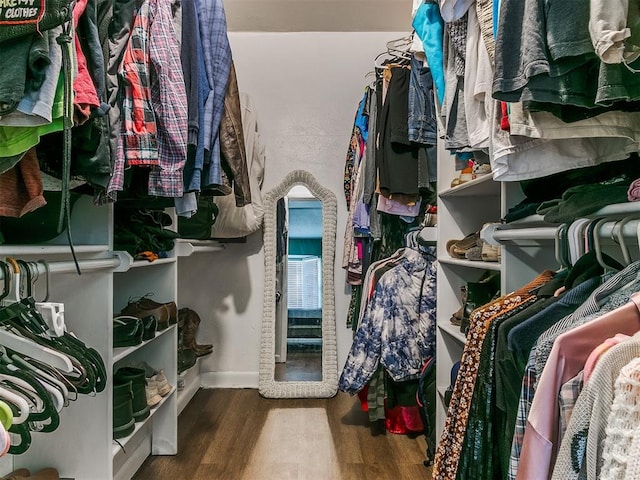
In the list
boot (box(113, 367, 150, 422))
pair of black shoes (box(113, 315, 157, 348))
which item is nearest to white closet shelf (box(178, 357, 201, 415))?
boot (box(113, 367, 150, 422))

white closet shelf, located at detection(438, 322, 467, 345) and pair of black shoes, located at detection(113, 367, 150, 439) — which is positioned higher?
white closet shelf, located at detection(438, 322, 467, 345)

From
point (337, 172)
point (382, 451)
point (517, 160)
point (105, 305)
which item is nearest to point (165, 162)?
point (105, 305)

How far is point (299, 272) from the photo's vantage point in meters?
3.20

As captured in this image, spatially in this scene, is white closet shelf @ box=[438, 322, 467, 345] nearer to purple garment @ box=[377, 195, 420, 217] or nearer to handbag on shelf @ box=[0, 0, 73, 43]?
purple garment @ box=[377, 195, 420, 217]

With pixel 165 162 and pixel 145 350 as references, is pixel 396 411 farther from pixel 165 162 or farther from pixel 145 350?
pixel 165 162

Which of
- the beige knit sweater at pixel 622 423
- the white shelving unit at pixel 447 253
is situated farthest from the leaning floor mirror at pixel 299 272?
the beige knit sweater at pixel 622 423

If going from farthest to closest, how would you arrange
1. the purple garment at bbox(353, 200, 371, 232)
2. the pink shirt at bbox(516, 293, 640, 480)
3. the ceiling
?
the ceiling
the purple garment at bbox(353, 200, 371, 232)
the pink shirt at bbox(516, 293, 640, 480)

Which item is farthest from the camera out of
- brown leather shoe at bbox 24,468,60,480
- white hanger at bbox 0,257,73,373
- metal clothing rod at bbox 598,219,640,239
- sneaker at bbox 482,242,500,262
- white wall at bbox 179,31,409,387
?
white wall at bbox 179,31,409,387

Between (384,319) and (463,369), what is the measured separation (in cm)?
125

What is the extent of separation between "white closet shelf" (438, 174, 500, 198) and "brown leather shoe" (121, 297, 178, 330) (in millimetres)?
1263

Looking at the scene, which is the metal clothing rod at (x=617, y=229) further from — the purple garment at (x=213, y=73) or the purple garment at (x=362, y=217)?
the purple garment at (x=362, y=217)

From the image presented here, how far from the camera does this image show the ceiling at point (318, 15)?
2836 mm

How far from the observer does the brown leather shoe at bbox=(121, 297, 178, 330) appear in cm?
199

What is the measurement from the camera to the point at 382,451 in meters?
2.23
